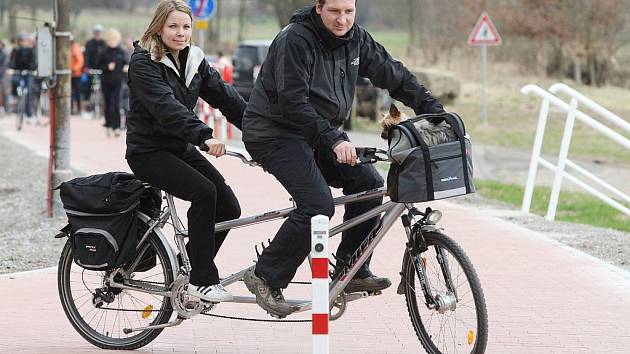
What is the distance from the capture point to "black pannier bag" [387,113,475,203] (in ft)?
19.2

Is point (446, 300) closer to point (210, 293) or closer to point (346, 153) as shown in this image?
point (346, 153)

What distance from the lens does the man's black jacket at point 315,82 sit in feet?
19.7

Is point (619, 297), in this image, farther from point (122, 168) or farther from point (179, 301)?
point (122, 168)

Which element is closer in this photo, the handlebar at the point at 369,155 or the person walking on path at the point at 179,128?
the handlebar at the point at 369,155

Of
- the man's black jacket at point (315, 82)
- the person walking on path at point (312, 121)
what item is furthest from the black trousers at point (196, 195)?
the man's black jacket at point (315, 82)

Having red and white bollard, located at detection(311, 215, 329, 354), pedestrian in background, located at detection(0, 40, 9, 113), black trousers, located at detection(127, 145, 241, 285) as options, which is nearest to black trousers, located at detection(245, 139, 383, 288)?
black trousers, located at detection(127, 145, 241, 285)

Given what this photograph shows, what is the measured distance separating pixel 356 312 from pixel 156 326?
152 centimetres

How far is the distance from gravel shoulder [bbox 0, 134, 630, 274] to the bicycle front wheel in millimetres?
1798

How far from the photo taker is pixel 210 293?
6.46 metres

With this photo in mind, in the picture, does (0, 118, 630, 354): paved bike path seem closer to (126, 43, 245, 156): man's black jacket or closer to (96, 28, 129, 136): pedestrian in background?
(126, 43, 245, 156): man's black jacket

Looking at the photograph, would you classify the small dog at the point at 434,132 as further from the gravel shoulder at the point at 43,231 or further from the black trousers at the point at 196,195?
the gravel shoulder at the point at 43,231

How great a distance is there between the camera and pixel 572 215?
14680mm

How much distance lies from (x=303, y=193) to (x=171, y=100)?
2.54 feet

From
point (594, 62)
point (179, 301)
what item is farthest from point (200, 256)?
point (594, 62)
